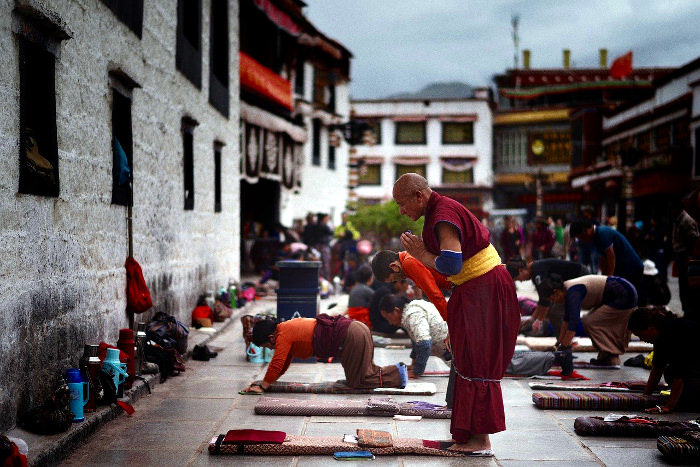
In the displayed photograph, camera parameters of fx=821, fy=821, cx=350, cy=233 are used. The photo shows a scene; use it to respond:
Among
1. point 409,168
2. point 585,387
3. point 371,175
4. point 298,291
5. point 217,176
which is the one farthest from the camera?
point 409,168

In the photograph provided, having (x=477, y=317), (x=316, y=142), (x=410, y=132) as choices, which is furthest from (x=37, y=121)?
(x=410, y=132)

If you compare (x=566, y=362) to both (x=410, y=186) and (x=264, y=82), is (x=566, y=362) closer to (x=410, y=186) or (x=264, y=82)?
(x=410, y=186)

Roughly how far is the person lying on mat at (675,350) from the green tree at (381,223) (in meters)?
15.7

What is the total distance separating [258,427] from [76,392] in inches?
53.8

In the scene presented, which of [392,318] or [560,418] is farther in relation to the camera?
[392,318]

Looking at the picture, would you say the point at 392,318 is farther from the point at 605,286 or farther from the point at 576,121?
the point at 576,121

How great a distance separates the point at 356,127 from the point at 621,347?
23.6 meters

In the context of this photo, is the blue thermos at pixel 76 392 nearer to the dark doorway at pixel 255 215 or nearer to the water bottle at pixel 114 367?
the water bottle at pixel 114 367

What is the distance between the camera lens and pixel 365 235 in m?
22.9

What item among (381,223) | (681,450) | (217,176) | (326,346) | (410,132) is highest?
(410,132)

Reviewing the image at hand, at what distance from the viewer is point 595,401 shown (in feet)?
22.6

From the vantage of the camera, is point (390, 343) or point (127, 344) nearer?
point (127, 344)

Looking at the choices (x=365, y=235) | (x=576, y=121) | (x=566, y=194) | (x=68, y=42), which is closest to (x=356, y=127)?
(x=365, y=235)

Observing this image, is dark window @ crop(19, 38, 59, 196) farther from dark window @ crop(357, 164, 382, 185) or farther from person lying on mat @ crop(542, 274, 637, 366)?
dark window @ crop(357, 164, 382, 185)
